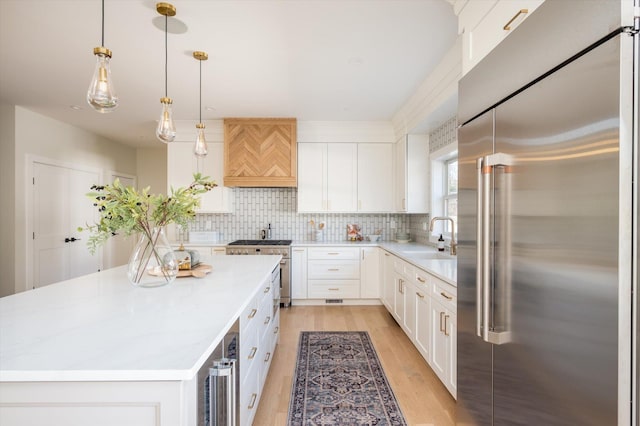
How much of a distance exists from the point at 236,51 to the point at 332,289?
10.5 feet

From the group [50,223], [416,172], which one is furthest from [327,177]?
[50,223]

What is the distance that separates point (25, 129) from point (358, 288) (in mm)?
4889

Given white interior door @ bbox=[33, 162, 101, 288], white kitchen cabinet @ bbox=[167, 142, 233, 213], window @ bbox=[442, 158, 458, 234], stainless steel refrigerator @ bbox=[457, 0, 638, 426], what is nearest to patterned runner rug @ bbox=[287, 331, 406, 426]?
stainless steel refrigerator @ bbox=[457, 0, 638, 426]

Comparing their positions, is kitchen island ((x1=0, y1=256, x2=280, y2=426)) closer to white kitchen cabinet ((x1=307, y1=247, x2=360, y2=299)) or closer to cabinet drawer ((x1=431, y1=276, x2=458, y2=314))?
cabinet drawer ((x1=431, y1=276, x2=458, y2=314))

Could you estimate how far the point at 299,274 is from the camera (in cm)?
453

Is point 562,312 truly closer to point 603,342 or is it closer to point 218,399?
point 603,342

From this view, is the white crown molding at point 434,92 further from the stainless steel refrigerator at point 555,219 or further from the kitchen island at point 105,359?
the kitchen island at point 105,359

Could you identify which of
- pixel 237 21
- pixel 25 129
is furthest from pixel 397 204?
pixel 25 129

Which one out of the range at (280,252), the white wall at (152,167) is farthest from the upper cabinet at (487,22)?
the white wall at (152,167)

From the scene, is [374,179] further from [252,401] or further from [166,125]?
[252,401]

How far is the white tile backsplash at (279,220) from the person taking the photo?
16.5 feet

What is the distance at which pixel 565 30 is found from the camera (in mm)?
900

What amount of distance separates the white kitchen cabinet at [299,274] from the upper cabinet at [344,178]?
2.08 ft

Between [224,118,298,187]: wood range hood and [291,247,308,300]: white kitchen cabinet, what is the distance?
100 cm
